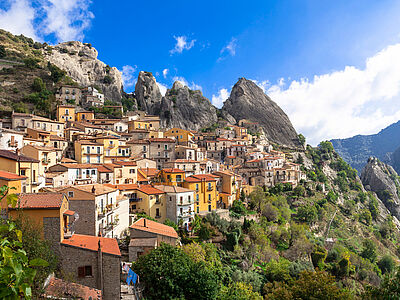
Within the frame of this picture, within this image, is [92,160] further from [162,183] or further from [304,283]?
[304,283]

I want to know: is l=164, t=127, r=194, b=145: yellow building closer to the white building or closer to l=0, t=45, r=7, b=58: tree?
the white building

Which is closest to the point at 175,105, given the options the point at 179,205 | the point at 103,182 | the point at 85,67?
the point at 85,67

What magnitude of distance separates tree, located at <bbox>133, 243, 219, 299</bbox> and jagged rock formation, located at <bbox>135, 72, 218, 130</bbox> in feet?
246

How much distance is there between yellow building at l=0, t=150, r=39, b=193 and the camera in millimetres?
21734

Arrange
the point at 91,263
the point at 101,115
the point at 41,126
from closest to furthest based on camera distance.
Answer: the point at 91,263 < the point at 41,126 < the point at 101,115

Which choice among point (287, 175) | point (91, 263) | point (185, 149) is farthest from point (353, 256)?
point (91, 263)

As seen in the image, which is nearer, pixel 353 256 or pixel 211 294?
pixel 211 294

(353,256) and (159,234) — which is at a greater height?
(159,234)

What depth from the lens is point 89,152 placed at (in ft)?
134

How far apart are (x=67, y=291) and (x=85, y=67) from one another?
10002 centimetres

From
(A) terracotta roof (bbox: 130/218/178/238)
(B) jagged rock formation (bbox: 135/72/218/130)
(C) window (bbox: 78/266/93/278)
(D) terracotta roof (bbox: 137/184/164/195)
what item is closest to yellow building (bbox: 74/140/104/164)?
(D) terracotta roof (bbox: 137/184/164/195)

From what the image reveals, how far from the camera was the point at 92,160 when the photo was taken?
41.2 m

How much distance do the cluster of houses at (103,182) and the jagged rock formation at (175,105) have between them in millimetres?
23965

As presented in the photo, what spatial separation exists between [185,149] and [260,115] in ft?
247
